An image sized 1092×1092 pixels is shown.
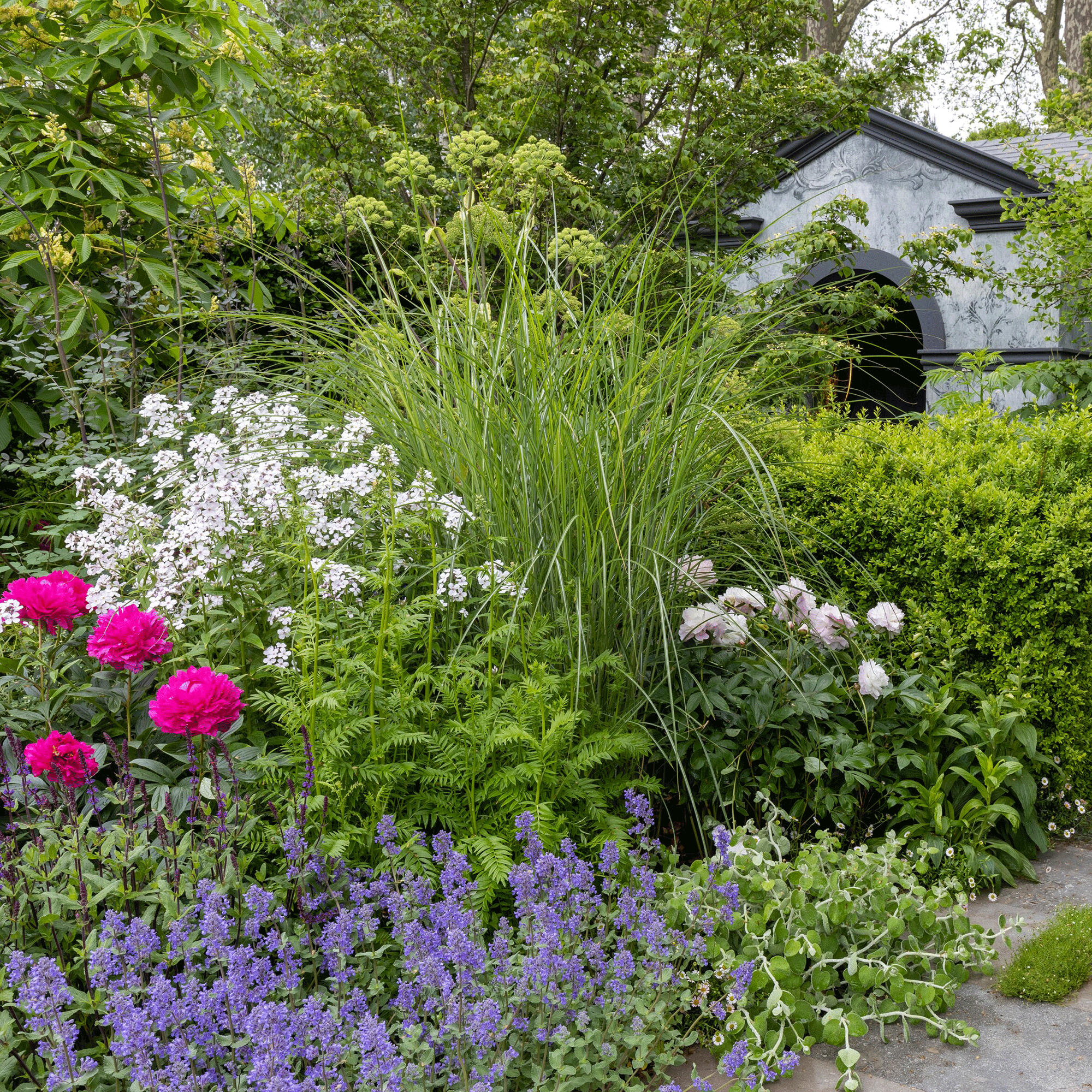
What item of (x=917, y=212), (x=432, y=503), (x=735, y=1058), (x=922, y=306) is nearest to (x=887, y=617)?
(x=432, y=503)

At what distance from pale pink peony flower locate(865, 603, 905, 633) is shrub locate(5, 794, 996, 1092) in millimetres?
881

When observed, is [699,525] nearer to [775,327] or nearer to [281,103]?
[775,327]

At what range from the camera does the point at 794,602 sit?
116 inches

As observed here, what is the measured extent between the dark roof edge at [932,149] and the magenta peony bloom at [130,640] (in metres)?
8.36

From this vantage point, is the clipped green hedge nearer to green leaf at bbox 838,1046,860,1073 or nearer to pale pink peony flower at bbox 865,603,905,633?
pale pink peony flower at bbox 865,603,905,633

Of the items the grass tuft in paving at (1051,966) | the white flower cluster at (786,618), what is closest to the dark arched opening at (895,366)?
the white flower cluster at (786,618)

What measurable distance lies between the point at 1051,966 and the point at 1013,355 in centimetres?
812

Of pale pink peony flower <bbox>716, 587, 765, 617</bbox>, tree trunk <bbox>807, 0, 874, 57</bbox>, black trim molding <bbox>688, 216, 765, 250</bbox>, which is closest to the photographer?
pale pink peony flower <bbox>716, 587, 765, 617</bbox>

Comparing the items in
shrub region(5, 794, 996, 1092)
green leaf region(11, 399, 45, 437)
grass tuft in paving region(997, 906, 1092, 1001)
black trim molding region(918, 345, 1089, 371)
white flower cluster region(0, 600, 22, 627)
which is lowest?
grass tuft in paving region(997, 906, 1092, 1001)

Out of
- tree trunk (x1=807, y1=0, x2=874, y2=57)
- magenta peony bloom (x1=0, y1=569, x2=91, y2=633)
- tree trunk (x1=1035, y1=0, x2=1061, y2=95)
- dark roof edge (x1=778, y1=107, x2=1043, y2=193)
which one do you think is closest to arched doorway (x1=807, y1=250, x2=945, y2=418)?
dark roof edge (x1=778, y1=107, x2=1043, y2=193)

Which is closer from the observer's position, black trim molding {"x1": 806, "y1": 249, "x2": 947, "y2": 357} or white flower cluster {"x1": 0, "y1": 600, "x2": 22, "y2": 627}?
white flower cluster {"x1": 0, "y1": 600, "x2": 22, "y2": 627}

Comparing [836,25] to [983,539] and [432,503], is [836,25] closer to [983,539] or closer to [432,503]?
[983,539]

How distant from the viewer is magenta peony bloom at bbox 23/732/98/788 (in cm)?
188

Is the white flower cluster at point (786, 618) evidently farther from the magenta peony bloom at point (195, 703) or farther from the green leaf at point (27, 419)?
the green leaf at point (27, 419)
